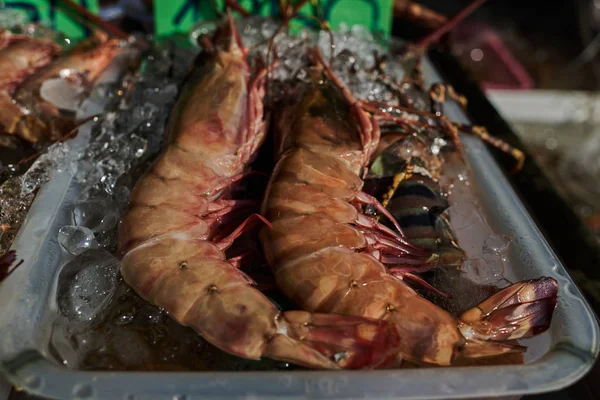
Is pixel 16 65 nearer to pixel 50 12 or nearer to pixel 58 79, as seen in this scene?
pixel 58 79

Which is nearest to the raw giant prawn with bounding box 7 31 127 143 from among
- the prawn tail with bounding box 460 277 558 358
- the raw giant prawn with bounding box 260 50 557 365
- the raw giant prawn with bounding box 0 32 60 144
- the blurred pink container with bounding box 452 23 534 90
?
the raw giant prawn with bounding box 0 32 60 144

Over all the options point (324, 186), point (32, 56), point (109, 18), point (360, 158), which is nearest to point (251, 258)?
point (324, 186)

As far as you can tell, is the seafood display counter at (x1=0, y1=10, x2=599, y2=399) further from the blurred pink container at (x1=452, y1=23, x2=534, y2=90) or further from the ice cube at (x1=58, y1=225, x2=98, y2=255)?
the blurred pink container at (x1=452, y1=23, x2=534, y2=90)

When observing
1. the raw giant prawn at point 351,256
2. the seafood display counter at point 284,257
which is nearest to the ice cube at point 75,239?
the seafood display counter at point 284,257

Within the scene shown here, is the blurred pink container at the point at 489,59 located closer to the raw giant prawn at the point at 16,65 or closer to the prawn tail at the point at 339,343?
the raw giant prawn at the point at 16,65

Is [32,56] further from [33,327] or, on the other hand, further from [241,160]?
[33,327]

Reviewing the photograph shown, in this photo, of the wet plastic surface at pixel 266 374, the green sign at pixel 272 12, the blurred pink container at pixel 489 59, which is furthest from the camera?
the blurred pink container at pixel 489 59
